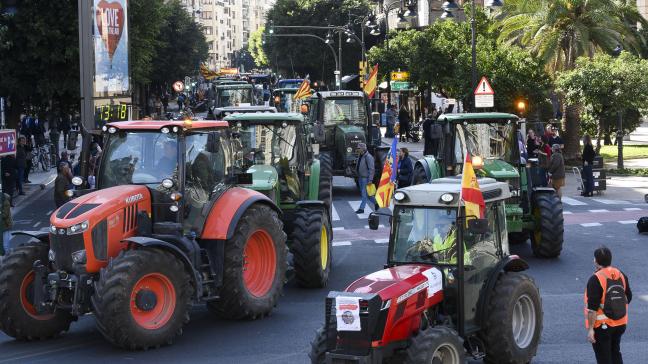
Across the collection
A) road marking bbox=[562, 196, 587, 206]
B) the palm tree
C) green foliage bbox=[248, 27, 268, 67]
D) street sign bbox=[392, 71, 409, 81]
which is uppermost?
green foliage bbox=[248, 27, 268, 67]

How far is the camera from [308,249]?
53.1 ft

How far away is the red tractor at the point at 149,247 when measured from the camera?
12.5 m

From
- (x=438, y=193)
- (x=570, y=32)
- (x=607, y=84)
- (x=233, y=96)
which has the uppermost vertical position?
(x=570, y=32)

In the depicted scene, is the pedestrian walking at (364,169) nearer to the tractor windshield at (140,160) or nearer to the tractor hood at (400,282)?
the tractor windshield at (140,160)

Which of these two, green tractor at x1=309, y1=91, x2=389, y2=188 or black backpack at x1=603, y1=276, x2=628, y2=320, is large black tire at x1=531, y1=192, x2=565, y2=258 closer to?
black backpack at x1=603, y1=276, x2=628, y2=320

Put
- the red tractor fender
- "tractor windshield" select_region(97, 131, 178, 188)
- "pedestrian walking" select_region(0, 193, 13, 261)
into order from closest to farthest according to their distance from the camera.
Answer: "tractor windshield" select_region(97, 131, 178, 188) < the red tractor fender < "pedestrian walking" select_region(0, 193, 13, 261)

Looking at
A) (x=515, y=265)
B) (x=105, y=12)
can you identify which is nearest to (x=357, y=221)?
(x=105, y=12)

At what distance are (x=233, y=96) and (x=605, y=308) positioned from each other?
40486 millimetres

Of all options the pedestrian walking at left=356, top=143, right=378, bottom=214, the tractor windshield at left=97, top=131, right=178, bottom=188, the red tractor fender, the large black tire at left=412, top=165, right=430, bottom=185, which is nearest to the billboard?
the pedestrian walking at left=356, top=143, right=378, bottom=214

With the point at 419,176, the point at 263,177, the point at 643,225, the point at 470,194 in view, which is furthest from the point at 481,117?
the point at 470,194

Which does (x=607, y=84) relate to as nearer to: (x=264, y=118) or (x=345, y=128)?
(x=345, y=128)

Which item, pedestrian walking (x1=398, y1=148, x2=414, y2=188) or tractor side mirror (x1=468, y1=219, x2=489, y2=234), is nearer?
tractor side mirror (x1=468, y1=219, x2=489, y2=234)

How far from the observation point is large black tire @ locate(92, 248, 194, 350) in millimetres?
12188

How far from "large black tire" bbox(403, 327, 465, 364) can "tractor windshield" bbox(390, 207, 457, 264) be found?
39.6 inches
